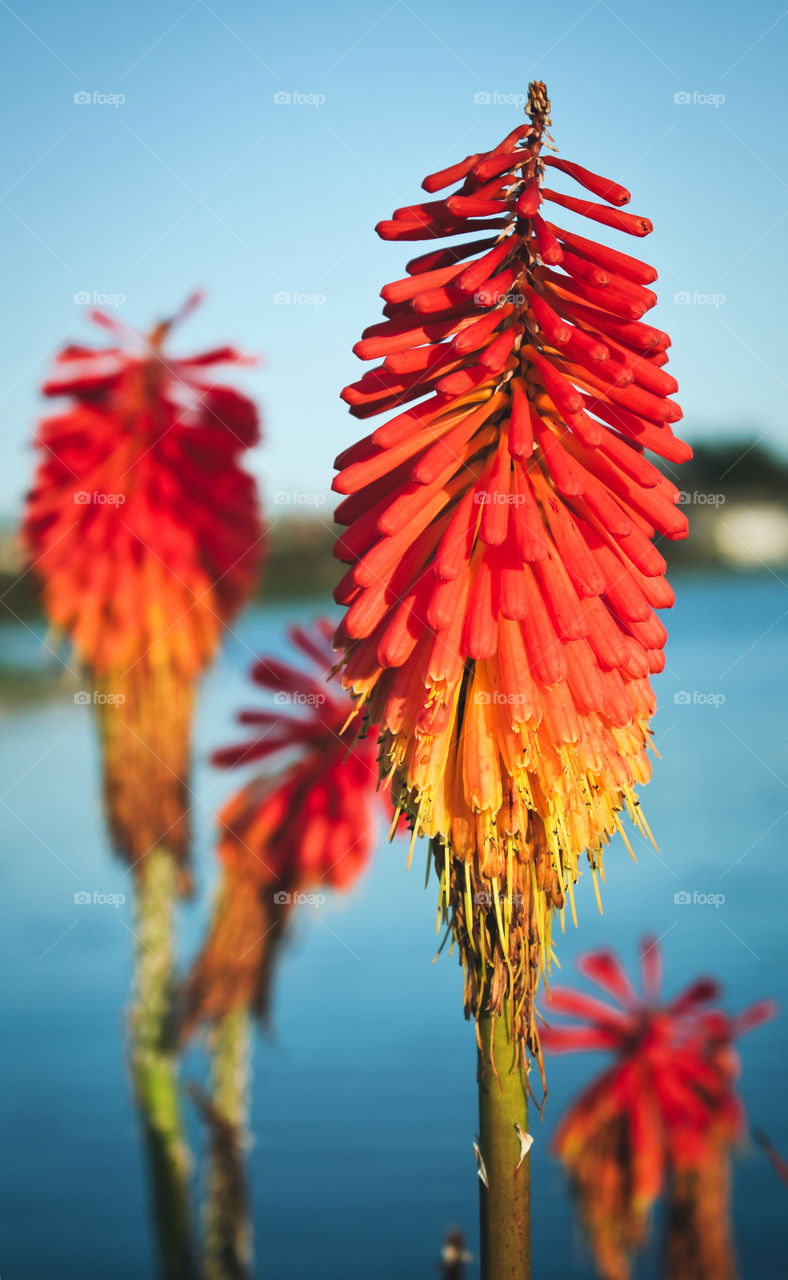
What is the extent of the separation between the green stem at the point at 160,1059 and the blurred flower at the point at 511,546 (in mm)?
1896

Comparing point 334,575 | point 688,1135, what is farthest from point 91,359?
point 334,575

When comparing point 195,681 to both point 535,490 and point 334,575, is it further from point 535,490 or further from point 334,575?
point 334,575

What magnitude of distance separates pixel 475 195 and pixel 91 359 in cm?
205

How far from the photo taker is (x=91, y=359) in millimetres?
3156

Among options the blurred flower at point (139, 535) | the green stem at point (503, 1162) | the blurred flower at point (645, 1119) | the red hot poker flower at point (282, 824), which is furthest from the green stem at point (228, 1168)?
the green stem at point (503, 1162)

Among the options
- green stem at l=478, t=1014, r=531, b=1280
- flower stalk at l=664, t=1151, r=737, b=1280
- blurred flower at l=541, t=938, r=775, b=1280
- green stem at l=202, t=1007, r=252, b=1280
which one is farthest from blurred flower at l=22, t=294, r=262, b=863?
green stem at l=478, t=1014, r=531, b=1280

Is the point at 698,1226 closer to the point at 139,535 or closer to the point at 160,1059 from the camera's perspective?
the point at 160,1059

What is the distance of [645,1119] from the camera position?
2.97 m

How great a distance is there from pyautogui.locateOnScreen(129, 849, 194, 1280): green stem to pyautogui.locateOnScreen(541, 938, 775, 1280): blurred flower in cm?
106

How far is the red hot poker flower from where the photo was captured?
315 cm

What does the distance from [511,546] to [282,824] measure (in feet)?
7.09

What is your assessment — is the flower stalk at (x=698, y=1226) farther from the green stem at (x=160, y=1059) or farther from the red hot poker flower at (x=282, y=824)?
the green stem at (x=160, y=1059)

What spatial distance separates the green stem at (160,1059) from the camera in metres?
3.07

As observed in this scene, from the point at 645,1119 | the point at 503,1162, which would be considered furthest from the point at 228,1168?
the point at 503,1162
